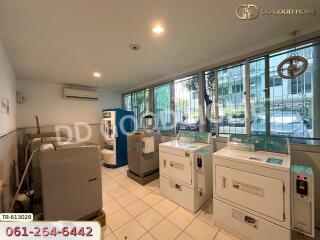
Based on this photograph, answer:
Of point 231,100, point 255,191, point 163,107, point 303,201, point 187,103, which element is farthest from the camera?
point 163,107

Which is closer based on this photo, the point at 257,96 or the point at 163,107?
the point at 257,96

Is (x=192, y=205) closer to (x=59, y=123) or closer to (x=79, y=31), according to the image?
(x=79, y=31)

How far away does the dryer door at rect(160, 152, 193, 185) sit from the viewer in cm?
217

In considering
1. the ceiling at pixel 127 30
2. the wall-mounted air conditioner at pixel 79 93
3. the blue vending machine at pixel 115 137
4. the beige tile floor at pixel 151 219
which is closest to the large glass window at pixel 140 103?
the blue vending machine at pixel 115 137

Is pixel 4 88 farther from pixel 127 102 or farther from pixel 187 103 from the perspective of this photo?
pixel 127 102

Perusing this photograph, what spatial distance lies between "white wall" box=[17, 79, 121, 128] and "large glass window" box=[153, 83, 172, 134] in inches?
81.6

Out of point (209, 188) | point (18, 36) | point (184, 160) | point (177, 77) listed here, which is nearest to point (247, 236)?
point (209, 188)

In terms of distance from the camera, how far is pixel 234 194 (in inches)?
67.0

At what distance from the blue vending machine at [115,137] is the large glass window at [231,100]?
8.66 feet

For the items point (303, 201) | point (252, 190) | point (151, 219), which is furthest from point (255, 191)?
point (151, 219)

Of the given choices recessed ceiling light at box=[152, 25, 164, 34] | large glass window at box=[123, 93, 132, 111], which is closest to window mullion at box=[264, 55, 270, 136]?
recessed ceiling light at box=[152, 25, 164, 34]

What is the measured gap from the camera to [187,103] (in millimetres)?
3389

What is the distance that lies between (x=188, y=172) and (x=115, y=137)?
2503 millimetres

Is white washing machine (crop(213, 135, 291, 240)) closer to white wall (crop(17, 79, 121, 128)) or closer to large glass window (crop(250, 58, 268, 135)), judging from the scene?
large glass window (crop(250, 58, 268, 135))
